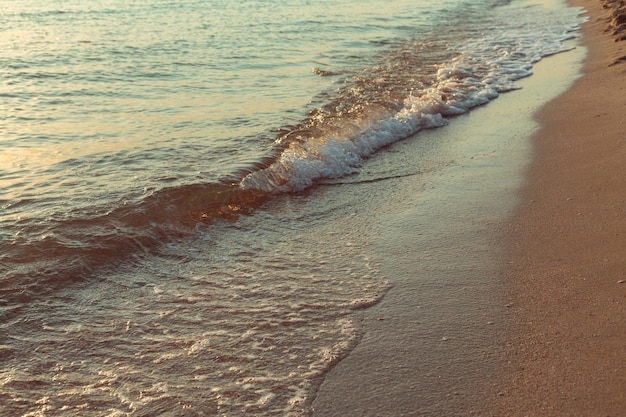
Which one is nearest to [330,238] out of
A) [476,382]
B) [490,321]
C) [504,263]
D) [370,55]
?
[504,263]

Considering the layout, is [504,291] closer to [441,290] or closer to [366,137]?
[441,290]

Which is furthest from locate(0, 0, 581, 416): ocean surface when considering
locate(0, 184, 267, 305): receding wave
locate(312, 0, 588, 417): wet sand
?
locate(312, 0, 588, 417): wet sand

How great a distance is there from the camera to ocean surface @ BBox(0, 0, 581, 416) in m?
3.21

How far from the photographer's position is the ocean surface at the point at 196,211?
321cm

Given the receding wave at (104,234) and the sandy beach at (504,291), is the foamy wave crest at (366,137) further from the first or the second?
the sandy beach at (504,291)

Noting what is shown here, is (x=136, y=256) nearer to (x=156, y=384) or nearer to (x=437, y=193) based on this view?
(x=156, y=384)

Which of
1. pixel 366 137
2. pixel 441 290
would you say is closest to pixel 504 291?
pixel 441 290

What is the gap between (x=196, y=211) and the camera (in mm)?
5371

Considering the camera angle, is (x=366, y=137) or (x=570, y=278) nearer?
(x=570, y=278)

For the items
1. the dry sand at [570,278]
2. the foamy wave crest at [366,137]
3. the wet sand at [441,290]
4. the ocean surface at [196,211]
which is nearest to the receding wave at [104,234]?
the ocean surface at [196,211]

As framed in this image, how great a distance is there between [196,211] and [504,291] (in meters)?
2.57

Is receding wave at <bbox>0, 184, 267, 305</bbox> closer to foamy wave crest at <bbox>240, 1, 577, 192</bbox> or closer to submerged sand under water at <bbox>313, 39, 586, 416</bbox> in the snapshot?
foamy wave crest at <bbox>240, 1, 577, 192</bbox>

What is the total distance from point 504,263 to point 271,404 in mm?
1961

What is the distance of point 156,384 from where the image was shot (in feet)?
10.1
